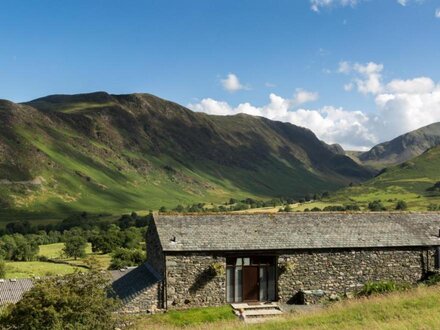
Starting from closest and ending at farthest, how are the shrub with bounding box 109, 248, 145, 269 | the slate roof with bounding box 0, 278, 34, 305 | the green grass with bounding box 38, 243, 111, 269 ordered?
the slate roof with bounding box 0, 278, 34, 305
the shrub with bounding box 109, 248, 145, 269
the green grass with bounding box 38, 243, 111, 269

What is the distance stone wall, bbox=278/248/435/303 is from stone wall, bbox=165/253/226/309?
15.9ft

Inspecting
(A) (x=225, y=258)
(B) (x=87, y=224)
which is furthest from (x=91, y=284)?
(B) (x=87, y=224)

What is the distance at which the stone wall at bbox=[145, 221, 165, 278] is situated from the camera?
35.2 meters

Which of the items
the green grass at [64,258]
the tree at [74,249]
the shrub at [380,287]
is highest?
the shrub at [380,287]

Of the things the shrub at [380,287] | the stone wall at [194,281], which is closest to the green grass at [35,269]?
the stone wall at [194,281]

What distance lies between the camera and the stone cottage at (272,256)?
34781 millimetres

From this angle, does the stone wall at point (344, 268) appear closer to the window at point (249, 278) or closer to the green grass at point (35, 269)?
the window at point (249, 278)

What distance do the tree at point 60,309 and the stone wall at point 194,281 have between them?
37.2 ft

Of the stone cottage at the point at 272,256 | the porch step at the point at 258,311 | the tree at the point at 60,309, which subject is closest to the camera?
the tree at the point at 60,309

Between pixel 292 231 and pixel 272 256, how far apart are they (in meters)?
2.88

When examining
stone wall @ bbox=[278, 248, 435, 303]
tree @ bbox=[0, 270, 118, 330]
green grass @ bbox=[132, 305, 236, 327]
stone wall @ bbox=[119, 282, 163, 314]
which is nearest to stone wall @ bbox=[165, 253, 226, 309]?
stone wall @ bbox=[119, 282, 163, 314]

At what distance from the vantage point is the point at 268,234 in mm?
37562

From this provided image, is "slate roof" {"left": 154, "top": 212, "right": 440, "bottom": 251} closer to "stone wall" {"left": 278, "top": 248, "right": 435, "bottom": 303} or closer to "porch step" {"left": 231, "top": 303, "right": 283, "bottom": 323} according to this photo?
"stone wall" {"left": 278, "top": 248, "right": 435, "bottom": 303}

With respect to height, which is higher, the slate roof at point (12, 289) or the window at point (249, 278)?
the window at point (249, 278)
